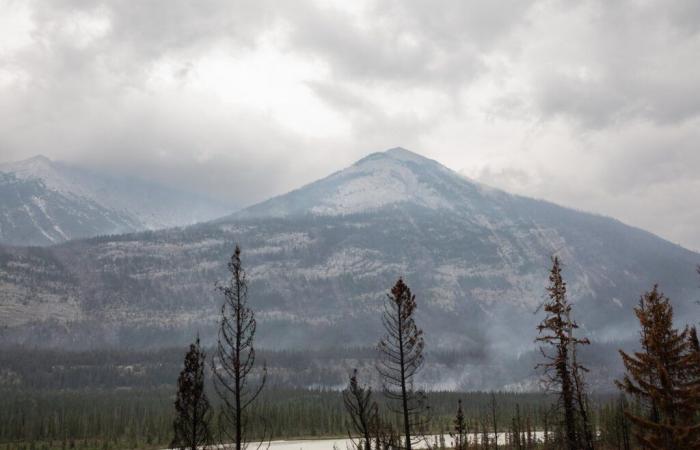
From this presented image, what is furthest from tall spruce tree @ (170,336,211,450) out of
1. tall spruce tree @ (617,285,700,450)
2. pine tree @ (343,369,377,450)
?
tall spruce tree @ (617,285,700,450)

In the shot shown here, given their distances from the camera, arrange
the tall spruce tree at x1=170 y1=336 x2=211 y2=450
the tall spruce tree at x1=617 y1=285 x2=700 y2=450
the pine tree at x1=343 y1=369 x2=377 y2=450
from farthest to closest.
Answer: the tall spruce tree at x1=617 y1=285 x2=700 y2=450 < the tall spruce tree at x1=170 y1=336 x2=211 y2=450 < the pine tree at x1=343 y1=369 x2=377 y2=450

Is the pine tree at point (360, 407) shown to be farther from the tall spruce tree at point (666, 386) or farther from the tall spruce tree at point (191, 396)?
the tall spruce tree at point (666, 386)

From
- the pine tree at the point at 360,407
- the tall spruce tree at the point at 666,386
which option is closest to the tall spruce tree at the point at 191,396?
the pine tree at the point at 360,407

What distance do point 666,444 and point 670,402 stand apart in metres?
2.55

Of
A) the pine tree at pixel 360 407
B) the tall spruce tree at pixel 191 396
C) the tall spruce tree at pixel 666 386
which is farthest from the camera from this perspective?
the tall spruce tree at pixel 666 386

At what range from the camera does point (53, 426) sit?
171 meters

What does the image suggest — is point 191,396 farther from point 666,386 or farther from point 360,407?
point 666,386

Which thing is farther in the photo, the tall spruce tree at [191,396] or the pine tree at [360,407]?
the tall spruce tree at [191,396]

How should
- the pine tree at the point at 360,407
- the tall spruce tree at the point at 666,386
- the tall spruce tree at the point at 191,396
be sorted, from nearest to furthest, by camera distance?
the pine tree at the point at 360,407 < the tall spruce tree at the point at 191,396 < the tall spruce tree at the point at 666,386

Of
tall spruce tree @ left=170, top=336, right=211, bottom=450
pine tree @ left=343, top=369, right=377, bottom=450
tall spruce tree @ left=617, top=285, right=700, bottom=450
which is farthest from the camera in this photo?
tall spruce tree @ left=617, top=285, right=700, bottom=450

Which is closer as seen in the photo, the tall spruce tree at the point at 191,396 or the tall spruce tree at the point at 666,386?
the tall spruce tree at the point at 191,396

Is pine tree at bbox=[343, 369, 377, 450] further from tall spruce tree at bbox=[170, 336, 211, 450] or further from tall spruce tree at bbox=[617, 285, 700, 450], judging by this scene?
tall spruce tree at bbox=[617, 285, 700, 450]

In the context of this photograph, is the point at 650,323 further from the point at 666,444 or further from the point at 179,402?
the point at 179,402

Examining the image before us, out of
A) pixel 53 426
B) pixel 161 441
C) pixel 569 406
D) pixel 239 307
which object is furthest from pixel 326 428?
pixel 239 307
